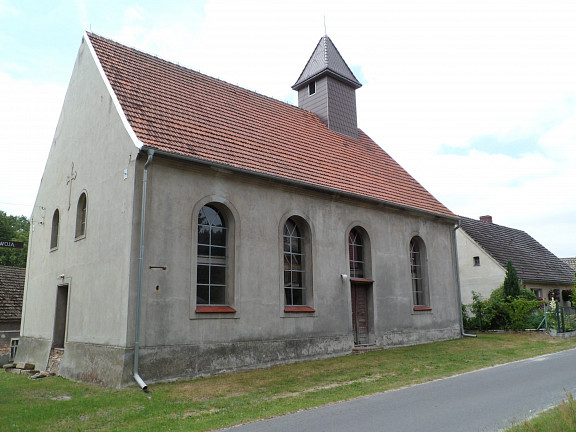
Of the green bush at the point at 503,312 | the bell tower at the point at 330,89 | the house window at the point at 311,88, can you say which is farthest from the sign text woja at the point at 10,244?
the green bush at the point at 503,312

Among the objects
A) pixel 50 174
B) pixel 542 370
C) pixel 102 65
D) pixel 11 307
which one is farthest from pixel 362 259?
pixel 11 307

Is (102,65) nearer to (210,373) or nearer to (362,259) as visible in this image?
(210,373)

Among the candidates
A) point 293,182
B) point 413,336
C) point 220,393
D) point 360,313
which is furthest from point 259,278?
point 413,336

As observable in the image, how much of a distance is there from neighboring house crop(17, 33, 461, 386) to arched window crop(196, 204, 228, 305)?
0.12ft

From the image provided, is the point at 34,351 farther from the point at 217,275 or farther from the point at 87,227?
the point at 217,275

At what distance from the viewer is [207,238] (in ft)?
41.4

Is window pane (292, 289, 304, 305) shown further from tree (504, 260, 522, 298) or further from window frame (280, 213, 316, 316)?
tree (504, 260, 522, 298)

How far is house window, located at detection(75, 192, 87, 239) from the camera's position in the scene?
14157 millimetres

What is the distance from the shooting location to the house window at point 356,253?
16.3m

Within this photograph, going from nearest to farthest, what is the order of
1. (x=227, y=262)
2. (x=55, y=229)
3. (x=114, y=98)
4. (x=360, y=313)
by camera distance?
(x=114, y=98)
(x=227, y=262)
(x=360, y=313)
(x=55, y=229)

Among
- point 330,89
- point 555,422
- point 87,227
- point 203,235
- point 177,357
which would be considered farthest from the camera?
point 330,89

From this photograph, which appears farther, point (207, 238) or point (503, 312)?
point (503, 312)

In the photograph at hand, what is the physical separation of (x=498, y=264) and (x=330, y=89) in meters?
13.4

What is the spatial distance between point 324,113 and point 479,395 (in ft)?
48.0
